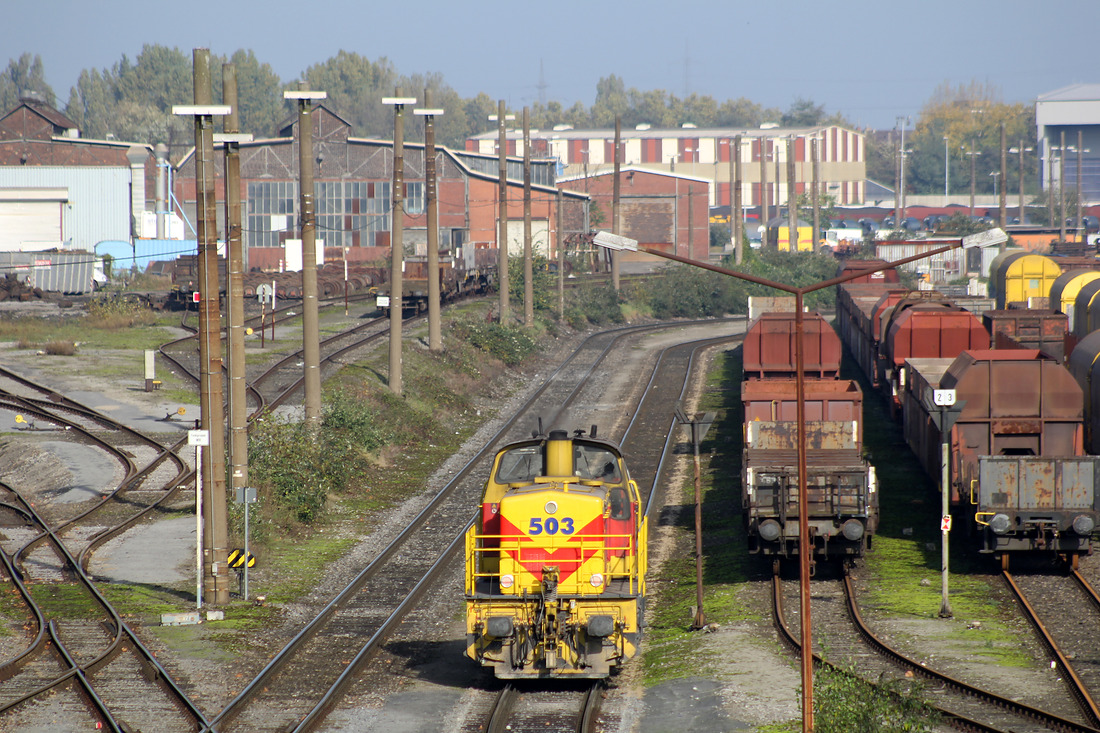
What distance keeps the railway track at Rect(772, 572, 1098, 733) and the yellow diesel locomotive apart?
2744 mm

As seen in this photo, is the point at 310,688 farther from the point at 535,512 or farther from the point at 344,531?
the point at 344,531

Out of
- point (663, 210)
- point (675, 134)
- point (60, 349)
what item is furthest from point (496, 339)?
point (675, 134)

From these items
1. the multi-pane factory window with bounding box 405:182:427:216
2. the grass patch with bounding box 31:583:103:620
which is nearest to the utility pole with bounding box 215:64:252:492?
the grass patch with bounding box 31:583:103:620

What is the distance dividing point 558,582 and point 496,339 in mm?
31674

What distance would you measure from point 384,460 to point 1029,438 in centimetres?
1619

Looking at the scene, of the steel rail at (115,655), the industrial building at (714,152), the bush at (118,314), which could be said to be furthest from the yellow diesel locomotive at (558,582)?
the industrial building at (714,152)

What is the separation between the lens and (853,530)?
18.7 metres

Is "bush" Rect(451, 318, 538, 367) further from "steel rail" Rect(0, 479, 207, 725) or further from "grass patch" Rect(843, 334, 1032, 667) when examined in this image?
"steel rail" Rect(0, 479, 207, 725)

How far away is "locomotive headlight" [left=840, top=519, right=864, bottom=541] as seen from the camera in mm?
18672

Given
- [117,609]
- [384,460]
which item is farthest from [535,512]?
[384,460]

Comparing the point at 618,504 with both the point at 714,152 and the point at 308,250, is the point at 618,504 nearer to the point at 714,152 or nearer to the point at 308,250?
the point at 308,250

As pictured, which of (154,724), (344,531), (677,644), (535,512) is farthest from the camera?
(344,531)

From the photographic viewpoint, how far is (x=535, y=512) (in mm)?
14273

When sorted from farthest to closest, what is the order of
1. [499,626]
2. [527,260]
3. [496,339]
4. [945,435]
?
[527,260], [496,339], [945,435], [499,626]
